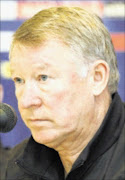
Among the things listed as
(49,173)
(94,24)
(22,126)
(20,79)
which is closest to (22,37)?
(20,79)

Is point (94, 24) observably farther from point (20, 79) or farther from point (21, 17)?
point (21, 17)

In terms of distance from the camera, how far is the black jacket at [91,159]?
2002 millimetres

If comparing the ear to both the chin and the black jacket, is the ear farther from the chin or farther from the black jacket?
the chin

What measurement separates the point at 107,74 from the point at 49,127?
390 millimetres

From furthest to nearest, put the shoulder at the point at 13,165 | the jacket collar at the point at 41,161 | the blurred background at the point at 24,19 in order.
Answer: the blurred background at the point at 24,19, the shoulder at the point at 13,165, the jacket collar at the point at 41,161

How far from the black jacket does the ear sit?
0.38ft

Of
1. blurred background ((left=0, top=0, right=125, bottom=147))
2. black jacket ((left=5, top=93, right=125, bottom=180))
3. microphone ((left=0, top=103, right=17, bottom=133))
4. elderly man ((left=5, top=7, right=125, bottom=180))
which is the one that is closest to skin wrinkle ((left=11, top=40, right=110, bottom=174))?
elderly man ((left=5, top=7, right=125, bottom=180))

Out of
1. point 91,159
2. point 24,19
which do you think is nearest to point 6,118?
point 91,159

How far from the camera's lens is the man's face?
200 centimetres

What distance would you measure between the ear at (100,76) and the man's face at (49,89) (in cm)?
5

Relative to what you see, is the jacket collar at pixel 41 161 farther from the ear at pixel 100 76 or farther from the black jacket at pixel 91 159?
the ear at pixel 100 76

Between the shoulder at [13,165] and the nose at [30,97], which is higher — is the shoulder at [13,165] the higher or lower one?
the lower one

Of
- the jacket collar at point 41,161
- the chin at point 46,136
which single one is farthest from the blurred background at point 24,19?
the chin at point 46,136

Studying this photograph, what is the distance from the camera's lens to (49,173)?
2.24 metres
